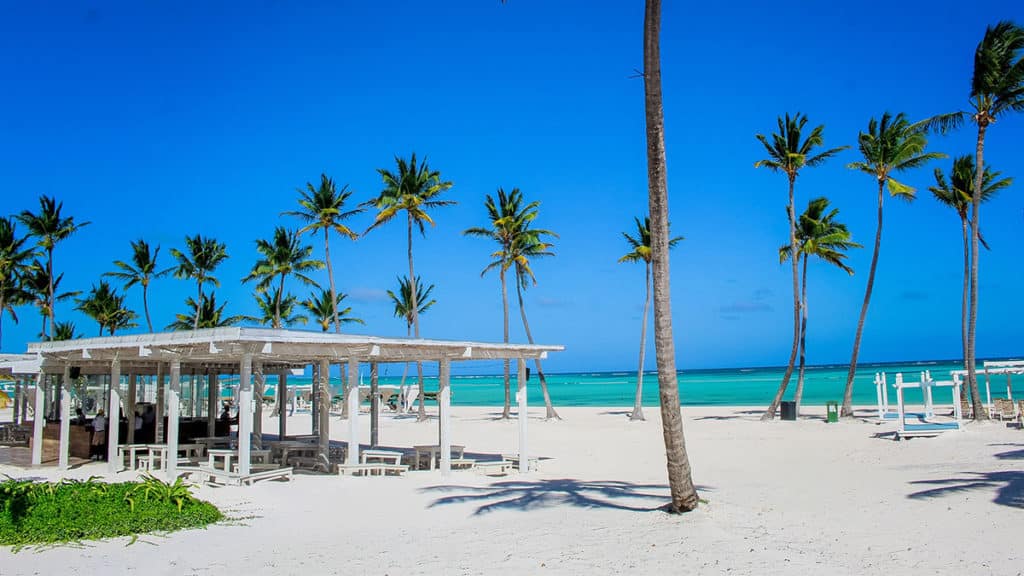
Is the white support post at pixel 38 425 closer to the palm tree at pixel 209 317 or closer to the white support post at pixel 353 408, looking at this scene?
the white support post at pixel 353 408

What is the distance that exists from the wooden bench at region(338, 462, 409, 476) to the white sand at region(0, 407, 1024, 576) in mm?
325

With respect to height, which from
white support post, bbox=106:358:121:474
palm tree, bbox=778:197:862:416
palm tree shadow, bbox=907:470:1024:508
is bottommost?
palm tree shadow, bbox=907:470:1024:508

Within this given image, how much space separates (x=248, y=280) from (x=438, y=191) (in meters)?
14.3

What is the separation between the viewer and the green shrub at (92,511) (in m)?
8.39

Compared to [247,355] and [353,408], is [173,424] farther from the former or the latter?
[353,408]

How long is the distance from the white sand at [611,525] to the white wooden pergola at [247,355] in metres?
1.03

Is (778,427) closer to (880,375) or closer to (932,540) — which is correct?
(880,375)

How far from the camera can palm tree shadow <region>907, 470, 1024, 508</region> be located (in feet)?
34.1

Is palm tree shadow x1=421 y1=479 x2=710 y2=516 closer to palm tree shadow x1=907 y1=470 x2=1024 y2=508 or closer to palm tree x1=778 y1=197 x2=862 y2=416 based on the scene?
palm tree shadow x1=907 y1=470 x2=1024 y2=508

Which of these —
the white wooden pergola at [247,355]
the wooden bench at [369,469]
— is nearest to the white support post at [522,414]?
the white wooden pergola at [247,355]

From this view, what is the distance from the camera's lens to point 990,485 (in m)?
11.6

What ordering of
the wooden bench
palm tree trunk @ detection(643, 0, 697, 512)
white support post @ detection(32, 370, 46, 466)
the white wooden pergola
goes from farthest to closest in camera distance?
white support post @ detection(32, 370, 46, 466), the wooden bench, the white wooden pergola, palm tree trunk @ detection(643, 0, 697, 512)

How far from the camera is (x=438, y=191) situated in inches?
1267

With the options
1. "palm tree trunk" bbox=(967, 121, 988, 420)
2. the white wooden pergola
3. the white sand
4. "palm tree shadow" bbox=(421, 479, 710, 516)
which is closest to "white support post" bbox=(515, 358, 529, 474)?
the white wooden pergola
